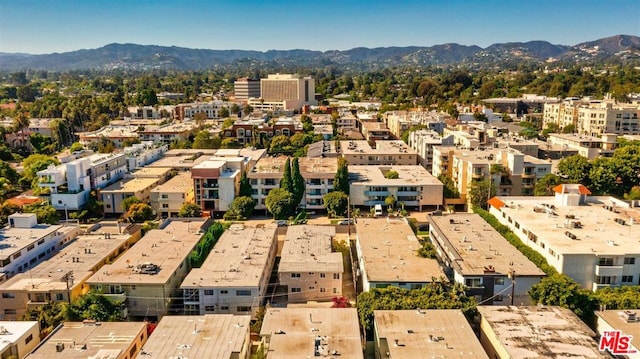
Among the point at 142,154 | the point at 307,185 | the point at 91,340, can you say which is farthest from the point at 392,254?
the point at 142,154

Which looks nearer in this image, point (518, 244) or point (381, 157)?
point (518, 244)

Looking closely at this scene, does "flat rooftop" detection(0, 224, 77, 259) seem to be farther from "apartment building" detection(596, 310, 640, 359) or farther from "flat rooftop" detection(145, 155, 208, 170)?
"apartment building" detection(596, 310, 640, 359)

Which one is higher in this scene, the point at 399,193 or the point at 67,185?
the point at 67,185

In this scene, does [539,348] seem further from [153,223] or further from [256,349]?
[153,223]

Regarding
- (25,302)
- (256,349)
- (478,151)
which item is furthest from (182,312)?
(478,151)

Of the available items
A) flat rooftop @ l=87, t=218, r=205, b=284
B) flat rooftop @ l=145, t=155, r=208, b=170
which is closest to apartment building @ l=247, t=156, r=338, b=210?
flat rooftop @ l=87, t=218, r=205, b=284

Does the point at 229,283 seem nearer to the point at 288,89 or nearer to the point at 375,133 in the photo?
the point at 375,133
